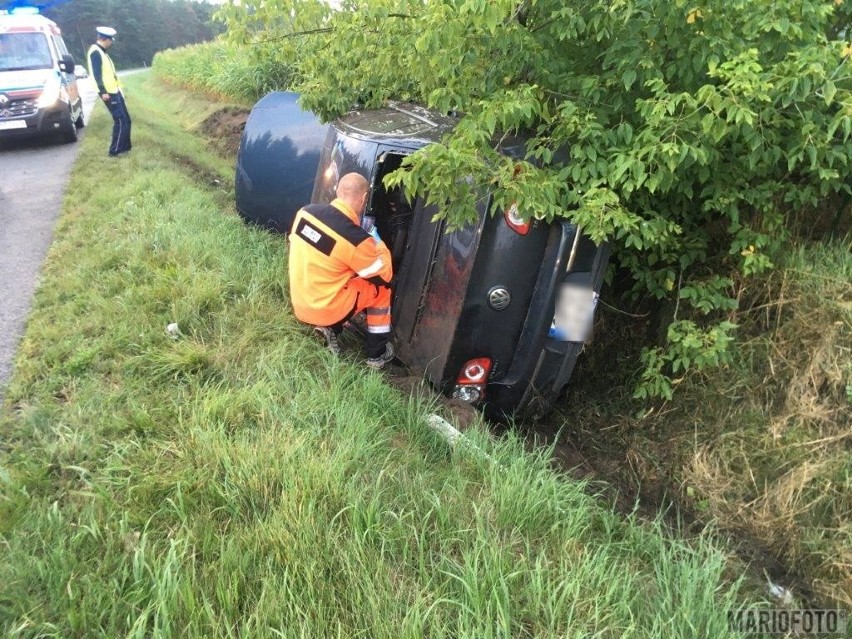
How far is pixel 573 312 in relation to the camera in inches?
118

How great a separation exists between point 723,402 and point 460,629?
201cm

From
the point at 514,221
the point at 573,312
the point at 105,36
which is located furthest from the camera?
the point at 105,36

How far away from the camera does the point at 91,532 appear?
2.01m

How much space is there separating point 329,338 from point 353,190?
98 cm

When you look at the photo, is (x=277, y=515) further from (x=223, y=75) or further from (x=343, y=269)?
(x=223, y=75)

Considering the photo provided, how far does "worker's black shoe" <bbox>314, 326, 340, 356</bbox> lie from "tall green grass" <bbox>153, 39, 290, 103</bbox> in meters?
4.55

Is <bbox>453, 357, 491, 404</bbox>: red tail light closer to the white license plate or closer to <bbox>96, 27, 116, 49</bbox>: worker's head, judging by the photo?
<bbox>96, 27, 116, 49</bbox>: worker's head

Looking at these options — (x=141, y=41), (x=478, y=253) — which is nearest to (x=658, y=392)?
(x=478, y=253)

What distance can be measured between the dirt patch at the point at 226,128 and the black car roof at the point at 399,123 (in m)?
6.38

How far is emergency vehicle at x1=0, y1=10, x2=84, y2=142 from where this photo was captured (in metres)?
9.51

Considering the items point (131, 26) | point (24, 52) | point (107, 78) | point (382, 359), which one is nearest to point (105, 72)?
point (107, 78)

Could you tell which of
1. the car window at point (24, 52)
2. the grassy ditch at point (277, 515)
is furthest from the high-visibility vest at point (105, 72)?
the grassy ditch at point (277, 515)

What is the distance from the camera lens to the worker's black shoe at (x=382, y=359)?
3.51 metres

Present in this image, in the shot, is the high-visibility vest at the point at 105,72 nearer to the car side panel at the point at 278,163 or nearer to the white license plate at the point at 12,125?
the white license plate at the point at 12,125
